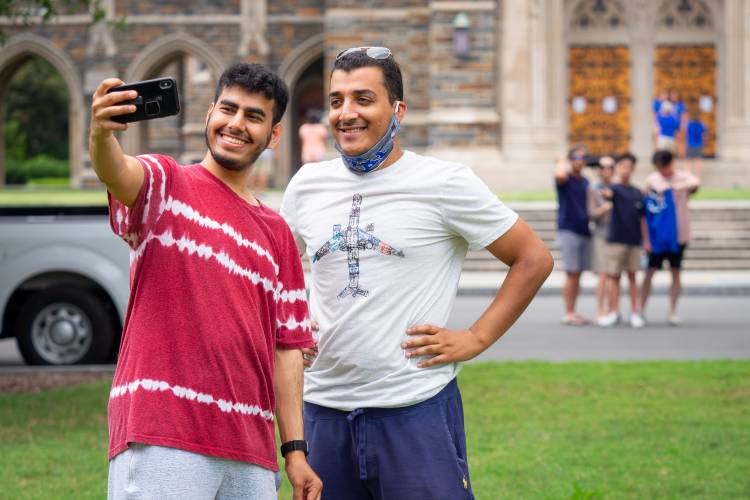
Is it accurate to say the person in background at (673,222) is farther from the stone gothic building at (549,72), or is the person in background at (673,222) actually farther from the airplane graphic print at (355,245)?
the stone gothic building at (549,72)

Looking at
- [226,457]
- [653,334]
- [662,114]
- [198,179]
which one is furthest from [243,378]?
[662,114]

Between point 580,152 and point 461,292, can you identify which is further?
point 461,292

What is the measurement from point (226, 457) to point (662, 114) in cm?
2352

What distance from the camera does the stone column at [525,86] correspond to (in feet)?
86.8

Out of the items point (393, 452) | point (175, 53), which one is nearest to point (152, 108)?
point (393, 452)

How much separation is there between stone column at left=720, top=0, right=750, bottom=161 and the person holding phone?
2487cm

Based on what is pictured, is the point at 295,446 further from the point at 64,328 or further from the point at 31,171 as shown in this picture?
the point at 31,171

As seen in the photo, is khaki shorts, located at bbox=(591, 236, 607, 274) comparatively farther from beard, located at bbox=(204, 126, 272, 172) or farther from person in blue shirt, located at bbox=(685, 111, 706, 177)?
person in blue shirt, located at bbox=(685, 111, 706, 177)

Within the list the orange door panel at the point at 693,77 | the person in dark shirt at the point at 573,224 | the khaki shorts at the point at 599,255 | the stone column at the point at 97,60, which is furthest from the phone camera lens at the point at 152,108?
the stone column at the point at 97,60

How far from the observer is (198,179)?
3.15 meters

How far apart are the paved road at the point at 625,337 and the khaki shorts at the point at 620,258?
1.90 feet

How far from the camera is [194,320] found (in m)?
3.05

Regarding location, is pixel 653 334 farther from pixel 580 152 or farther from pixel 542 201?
pixel 542 201

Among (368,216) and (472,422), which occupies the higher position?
(368,216)
